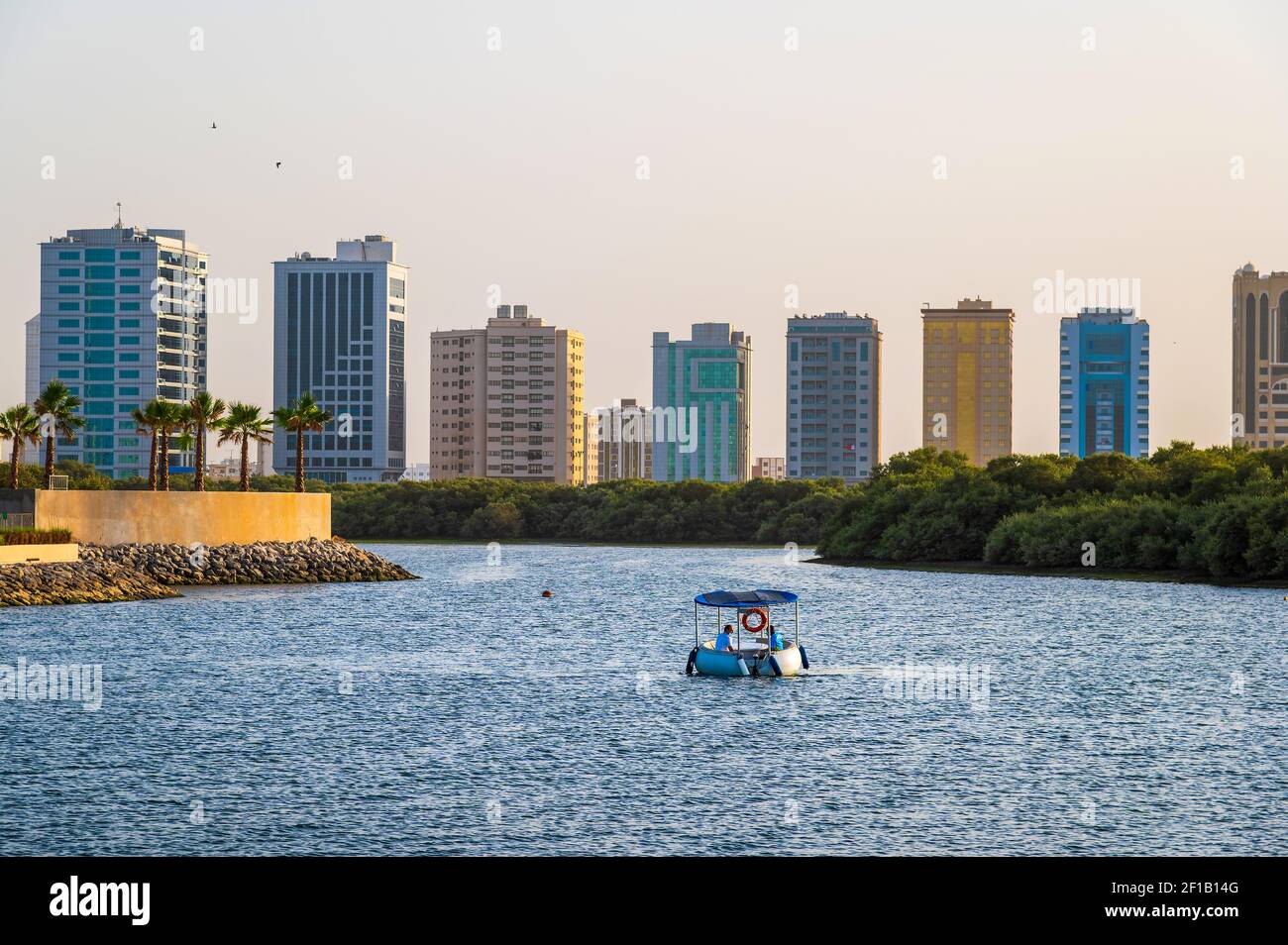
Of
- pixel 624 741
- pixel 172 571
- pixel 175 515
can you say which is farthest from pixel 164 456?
pixel 624 741

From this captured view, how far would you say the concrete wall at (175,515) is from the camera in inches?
4336

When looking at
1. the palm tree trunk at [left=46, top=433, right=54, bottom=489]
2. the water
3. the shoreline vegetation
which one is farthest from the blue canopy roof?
the shoreline vegetation

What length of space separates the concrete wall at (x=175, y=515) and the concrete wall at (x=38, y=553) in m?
2.91

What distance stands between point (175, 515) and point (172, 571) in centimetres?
416

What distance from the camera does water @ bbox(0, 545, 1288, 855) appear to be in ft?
119

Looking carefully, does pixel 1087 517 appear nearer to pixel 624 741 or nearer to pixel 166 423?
pixel 166 423

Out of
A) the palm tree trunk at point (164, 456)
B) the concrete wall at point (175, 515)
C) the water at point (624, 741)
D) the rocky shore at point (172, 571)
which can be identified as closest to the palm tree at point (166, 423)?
the palm tree trunk at point (164, 456)

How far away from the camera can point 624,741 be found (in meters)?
50.0

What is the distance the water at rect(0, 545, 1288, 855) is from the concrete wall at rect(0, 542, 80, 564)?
4.63 meters

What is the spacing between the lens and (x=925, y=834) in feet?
118
